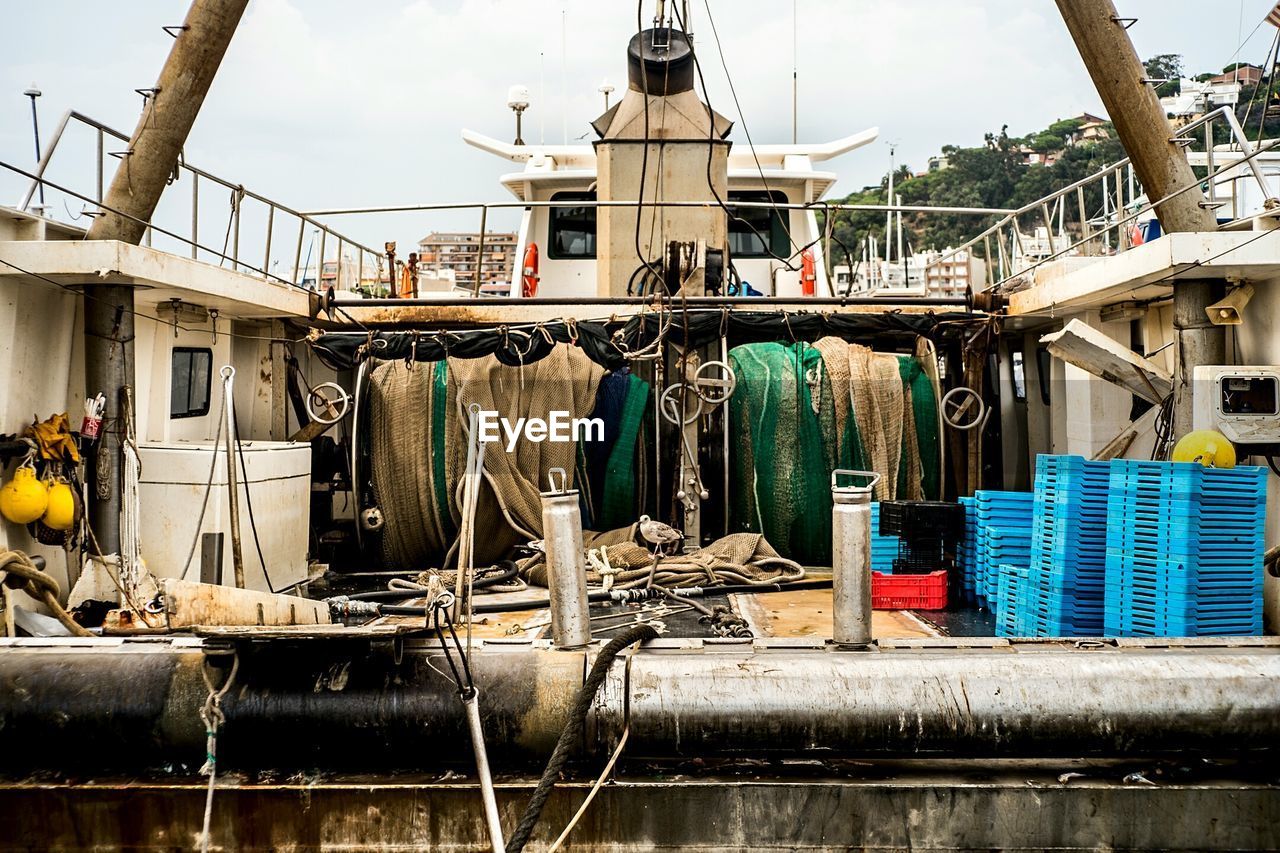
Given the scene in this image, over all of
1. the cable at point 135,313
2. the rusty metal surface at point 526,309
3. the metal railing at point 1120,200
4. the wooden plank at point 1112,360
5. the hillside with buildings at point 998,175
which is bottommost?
the wooden plank at point 1112,360

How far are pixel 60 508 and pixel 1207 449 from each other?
23.3ft

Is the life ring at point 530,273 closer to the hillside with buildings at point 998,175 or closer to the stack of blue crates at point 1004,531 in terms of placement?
the stack of blue crates at point 1004,531

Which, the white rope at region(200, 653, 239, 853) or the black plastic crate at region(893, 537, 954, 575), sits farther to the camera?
the black plastic crate at region(893, 537, 954, 575)

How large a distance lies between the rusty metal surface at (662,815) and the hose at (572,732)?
0.31 meters

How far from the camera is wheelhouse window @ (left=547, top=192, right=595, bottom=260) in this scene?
14.5 m

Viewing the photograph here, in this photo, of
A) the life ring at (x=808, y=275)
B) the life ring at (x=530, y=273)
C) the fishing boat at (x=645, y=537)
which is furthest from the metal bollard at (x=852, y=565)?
the life ring at (x=808, y=275)

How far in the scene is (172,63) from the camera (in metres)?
7.80

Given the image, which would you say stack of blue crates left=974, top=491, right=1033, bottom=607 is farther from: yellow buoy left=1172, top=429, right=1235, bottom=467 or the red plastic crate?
yellow buoy left=1172, top=429, right=1235, bottom=467

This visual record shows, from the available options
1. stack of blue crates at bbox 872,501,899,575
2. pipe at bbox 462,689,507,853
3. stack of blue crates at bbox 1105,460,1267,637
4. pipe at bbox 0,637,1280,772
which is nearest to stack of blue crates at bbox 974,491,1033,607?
stack of blue crates at bbox 872,501,899,575

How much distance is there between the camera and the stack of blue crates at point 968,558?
8.32 m

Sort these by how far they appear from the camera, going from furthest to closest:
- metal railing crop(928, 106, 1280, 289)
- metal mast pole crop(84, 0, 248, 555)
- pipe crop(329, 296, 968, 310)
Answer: pipe crop(329, 296, 968, 310) → metal mast pole crop(84, 0, 248, 555) → metal railing crop(928, 106, 1280, 289)

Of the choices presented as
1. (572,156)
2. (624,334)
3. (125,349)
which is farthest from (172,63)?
(572,156)

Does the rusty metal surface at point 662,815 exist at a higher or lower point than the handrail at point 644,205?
lower

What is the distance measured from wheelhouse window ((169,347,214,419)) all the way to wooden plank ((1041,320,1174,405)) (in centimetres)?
692
